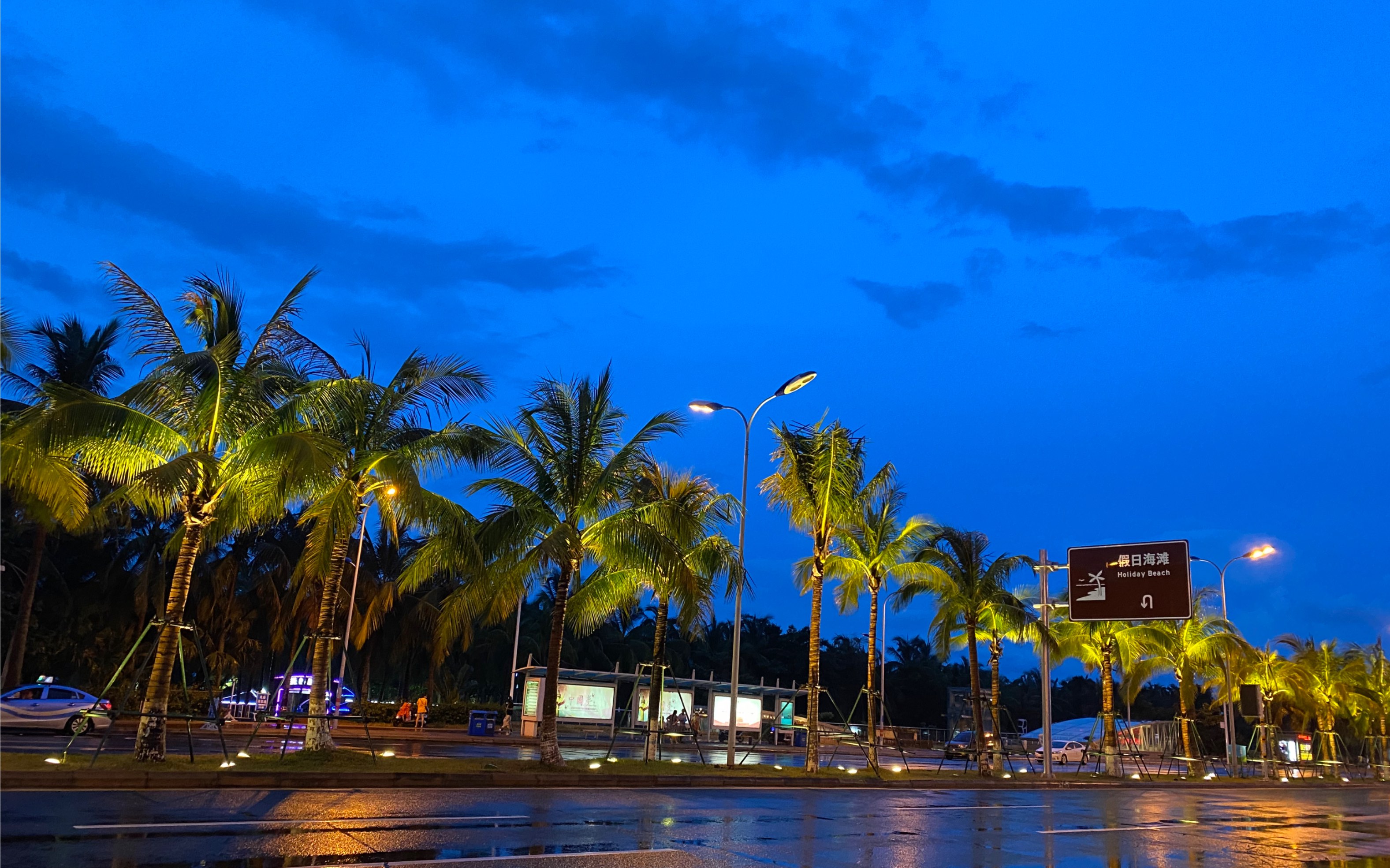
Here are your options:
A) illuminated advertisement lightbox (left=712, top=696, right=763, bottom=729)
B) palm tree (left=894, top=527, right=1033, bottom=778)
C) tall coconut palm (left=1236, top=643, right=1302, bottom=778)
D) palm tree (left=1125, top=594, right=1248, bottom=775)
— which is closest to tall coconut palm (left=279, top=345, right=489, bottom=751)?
palm tree (left=894, top=527, right=1033, bottom=778)

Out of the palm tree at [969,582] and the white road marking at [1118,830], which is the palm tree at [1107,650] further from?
the white road marking at [1118,830]

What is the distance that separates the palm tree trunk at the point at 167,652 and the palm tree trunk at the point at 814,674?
13121mm

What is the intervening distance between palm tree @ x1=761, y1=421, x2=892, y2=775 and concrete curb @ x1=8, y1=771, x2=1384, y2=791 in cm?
295

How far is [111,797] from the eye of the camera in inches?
530

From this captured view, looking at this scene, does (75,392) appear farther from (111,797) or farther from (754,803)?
(754,803)

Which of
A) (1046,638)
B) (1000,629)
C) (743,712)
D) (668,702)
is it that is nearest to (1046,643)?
(1046,638)

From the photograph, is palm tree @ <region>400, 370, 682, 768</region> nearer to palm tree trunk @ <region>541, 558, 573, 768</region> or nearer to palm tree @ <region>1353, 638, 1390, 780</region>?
palm tree trunk @ <region>541, 558, 573, 768</region>

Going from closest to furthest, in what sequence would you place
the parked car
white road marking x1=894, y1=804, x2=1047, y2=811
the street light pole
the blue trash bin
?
1. white road marking x1=894, y1=804, x2=1047, y2=811
2. the street light pole
3. the blue trash bin
4. the parked car

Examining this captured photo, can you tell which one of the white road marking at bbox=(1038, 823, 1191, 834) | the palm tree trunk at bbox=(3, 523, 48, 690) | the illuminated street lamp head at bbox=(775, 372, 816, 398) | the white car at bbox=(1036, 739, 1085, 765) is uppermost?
the illuminated street lamp head at bbox=(775, 372, 816, 398)

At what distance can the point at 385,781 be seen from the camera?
1727 cm

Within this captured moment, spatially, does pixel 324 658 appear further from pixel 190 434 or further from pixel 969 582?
pixel 969 582

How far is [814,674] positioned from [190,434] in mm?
16386

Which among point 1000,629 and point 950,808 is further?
point 1000,629

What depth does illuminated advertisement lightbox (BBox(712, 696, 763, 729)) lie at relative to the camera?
42.8 meters
